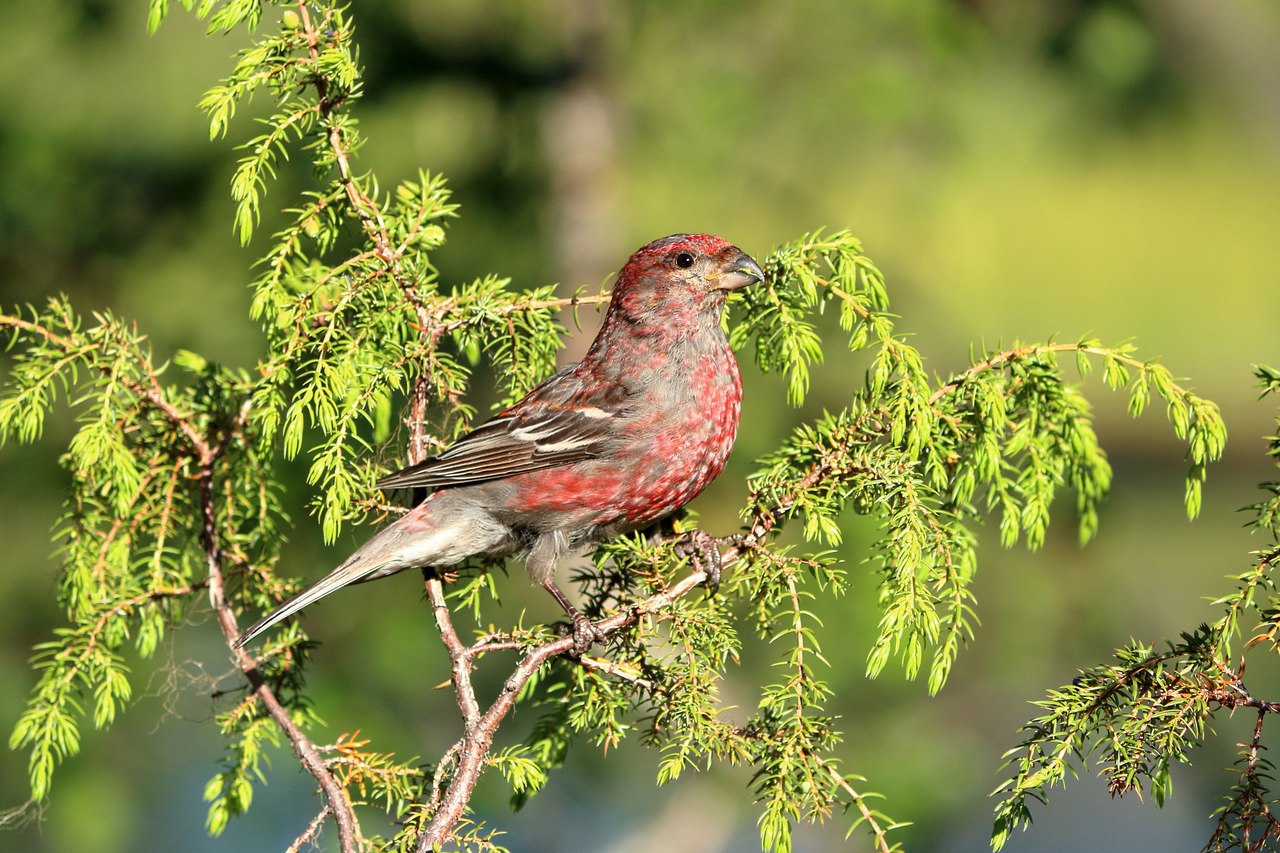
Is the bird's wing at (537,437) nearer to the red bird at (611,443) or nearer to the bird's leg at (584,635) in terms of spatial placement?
the red bird at (611,443)

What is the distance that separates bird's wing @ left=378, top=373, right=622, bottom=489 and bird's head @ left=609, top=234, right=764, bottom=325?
28 cm

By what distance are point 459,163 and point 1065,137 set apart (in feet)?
17.1

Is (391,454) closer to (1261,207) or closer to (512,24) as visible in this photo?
(512,24)

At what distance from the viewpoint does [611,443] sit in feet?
11.0

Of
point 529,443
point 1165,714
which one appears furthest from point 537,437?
point 1165,714

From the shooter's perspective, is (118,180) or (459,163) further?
(459,163)

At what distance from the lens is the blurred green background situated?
5121mm

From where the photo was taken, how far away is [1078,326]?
570 inches

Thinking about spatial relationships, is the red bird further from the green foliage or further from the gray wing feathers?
the green foliage

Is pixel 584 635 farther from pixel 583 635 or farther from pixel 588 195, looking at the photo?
pixel 588 195

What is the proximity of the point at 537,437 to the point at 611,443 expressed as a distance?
8.3 inches

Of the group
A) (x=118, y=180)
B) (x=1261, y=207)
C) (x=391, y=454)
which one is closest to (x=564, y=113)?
(x=118, y=180)

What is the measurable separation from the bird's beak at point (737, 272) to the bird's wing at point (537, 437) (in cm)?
45

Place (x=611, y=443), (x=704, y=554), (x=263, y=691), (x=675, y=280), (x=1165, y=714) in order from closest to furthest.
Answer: (x=1165, y=714)
(x=263, y=691)
(x=704, y=554)
(x=611, y=443)
(x=675, y=280)
